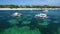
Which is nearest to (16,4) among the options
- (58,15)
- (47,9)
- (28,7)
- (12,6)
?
(12,6)

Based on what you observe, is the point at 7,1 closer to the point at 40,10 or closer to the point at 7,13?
the point at 7,13

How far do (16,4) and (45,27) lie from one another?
47 cm

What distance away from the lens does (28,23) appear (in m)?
1.59

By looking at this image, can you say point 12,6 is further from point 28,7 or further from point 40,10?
point 40,10

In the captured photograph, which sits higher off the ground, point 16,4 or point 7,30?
point 16,4

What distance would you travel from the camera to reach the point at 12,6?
163 centimetres

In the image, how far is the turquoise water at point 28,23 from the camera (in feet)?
5.12

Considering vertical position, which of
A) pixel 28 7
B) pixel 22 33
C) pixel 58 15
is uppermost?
pixel 28 7

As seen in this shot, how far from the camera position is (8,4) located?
5.29 ft

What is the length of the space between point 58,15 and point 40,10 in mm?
241

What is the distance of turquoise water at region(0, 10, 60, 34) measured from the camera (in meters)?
1.56

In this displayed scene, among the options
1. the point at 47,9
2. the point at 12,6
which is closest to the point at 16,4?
the point at 12,6

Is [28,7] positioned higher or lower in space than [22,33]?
higher

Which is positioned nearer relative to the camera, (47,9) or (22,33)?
(22,33)
